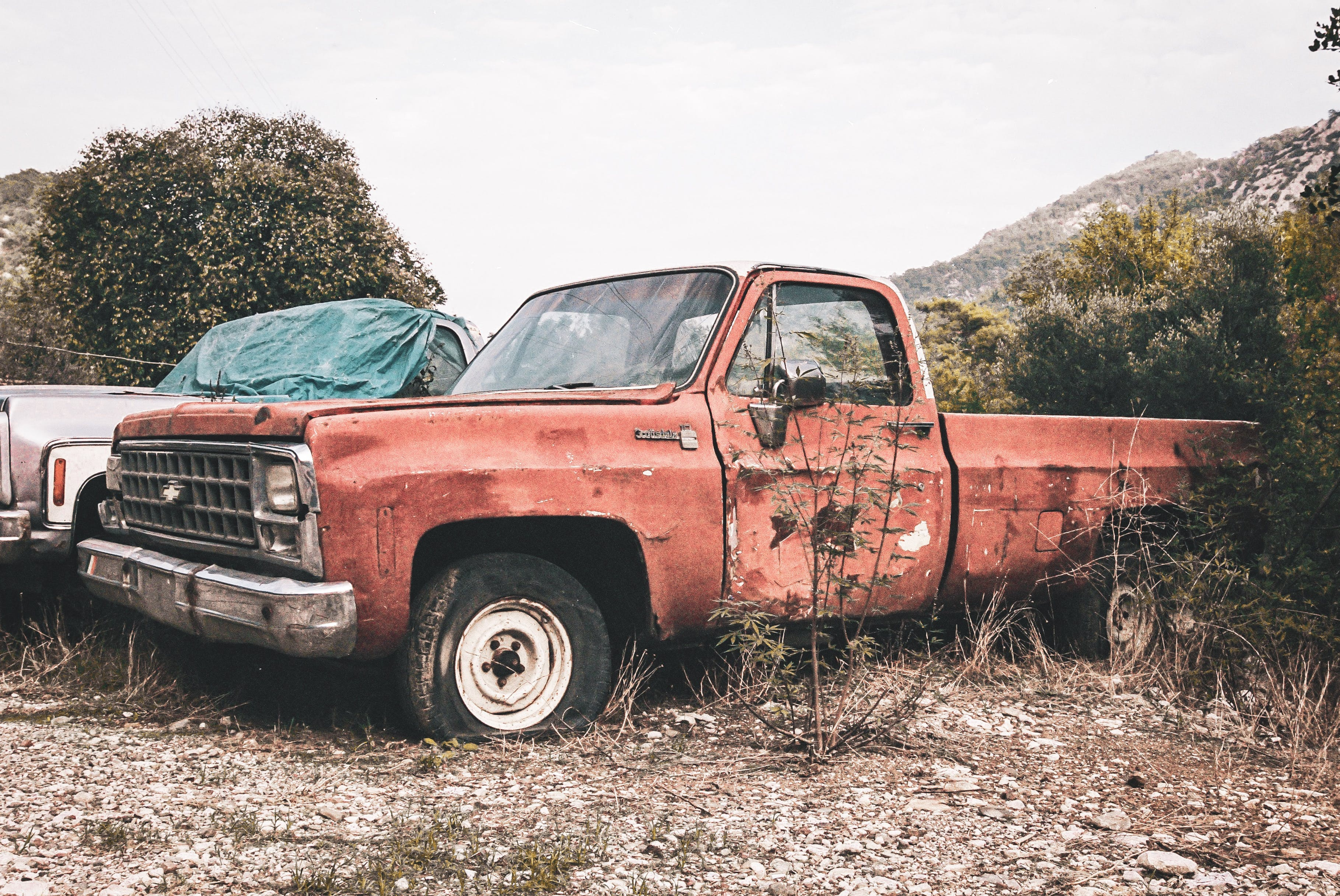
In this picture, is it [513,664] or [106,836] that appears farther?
[513,664]

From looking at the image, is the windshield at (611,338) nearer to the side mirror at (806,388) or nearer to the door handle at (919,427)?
the side mirror at (806,388)

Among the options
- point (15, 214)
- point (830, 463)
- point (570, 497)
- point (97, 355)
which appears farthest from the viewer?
point (15, 214)

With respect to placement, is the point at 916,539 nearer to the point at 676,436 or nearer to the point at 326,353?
the point at 676,436

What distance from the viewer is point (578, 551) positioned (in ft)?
13.1

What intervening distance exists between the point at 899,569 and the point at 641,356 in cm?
145

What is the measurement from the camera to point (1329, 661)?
452cm

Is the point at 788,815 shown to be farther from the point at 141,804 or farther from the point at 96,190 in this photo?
the point at 96,190

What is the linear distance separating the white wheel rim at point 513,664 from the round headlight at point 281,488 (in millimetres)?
736

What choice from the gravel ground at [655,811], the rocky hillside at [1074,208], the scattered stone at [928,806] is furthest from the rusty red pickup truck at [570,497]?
the rocky hillside at [1074,208]

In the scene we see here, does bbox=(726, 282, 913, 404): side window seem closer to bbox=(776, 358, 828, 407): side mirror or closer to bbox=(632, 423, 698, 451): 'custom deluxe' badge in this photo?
bbox=(776, 358, 828, 407): side mirror

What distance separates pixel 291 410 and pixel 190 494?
818 mm

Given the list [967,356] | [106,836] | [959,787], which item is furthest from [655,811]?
[967,356]

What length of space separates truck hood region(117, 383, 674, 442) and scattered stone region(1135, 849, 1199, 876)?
221cm

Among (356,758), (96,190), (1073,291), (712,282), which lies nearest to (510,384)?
(712,282)
